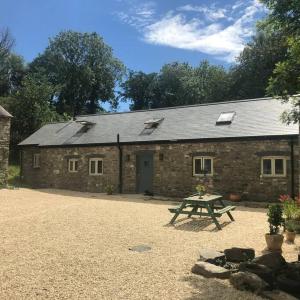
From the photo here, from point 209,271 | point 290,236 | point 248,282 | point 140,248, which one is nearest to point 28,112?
point 140,248

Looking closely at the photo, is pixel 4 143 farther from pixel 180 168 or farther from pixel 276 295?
pixel 276 295

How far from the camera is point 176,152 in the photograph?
19359 millimetres

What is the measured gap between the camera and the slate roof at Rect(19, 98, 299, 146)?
18.0 metres

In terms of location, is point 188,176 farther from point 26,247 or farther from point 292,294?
point 292,294

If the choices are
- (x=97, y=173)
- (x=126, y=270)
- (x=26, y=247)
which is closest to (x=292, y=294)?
(x=126, y=270)

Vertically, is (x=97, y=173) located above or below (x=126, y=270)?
above

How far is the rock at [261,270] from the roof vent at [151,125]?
15.8 metres

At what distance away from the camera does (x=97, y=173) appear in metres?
22.4

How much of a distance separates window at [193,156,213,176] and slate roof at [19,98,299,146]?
1.09 meters

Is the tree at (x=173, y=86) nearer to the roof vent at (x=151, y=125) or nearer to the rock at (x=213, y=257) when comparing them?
the roof vent at (x=151, y=125)

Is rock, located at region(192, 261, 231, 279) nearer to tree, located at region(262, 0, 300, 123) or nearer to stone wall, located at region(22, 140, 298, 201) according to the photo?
tree, located at region(262, 0, 300, 123)

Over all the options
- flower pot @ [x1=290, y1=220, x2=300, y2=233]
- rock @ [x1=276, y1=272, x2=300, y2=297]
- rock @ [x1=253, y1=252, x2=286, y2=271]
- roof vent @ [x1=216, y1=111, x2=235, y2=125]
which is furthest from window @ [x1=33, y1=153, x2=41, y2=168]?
rock @ [x1=276, y1=272, x2=300, y2=297]

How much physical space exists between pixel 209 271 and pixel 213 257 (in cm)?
69

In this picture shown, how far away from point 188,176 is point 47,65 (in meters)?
39.2
